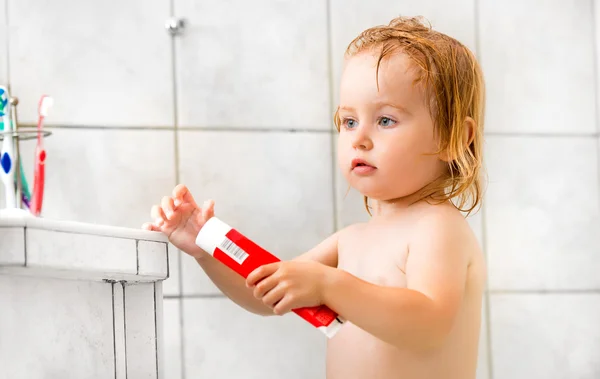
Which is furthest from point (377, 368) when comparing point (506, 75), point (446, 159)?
point (506, 75)

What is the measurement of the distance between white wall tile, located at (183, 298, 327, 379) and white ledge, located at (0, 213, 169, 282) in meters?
0.36

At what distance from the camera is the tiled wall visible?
43.9 inches

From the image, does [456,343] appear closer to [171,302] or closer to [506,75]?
[171,302]

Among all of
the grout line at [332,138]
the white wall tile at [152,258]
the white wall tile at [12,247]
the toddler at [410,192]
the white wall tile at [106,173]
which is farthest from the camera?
the grout line at [332,138]

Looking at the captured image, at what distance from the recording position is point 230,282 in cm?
98

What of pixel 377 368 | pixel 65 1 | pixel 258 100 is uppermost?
pixel 65 1

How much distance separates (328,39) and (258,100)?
15cm

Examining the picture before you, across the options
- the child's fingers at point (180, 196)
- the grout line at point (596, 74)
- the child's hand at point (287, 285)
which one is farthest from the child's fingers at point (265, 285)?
the grout line at point (596, 74)

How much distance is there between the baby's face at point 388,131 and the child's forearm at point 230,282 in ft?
0.66

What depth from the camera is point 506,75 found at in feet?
4.17

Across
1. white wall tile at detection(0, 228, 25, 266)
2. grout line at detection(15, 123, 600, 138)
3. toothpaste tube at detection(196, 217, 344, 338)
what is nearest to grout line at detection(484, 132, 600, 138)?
grout line at detection(15, 123, 600, 138)

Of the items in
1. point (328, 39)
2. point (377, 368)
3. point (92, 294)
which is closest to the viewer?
point (92, 294)

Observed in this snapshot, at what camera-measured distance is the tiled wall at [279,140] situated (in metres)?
1.12

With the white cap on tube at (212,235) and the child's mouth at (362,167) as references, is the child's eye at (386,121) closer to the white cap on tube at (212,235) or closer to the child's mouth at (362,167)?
the child's mouth at (362,167)
